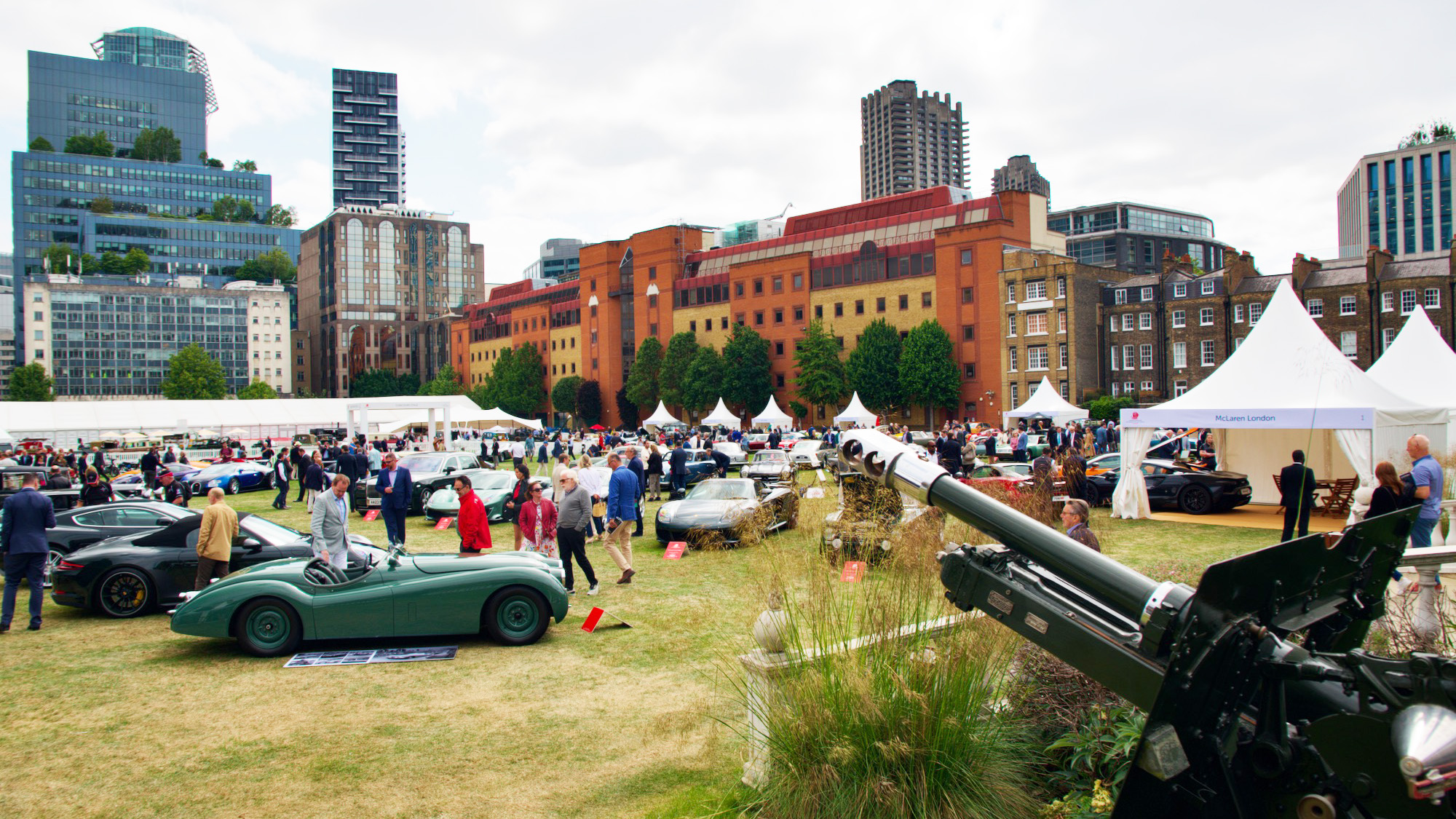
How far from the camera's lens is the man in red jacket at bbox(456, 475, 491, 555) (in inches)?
448

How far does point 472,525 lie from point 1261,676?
402 inches

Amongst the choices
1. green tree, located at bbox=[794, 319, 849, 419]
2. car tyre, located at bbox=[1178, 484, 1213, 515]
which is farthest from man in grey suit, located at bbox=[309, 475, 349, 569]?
green tree, located at bbox=[794, 319, 849, 419]

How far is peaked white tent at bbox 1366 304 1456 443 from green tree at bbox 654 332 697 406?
2322 inches

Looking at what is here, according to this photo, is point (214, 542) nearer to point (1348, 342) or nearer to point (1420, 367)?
point (1420, 367)

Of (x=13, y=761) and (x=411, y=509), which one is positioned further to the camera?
(x=411, y=509)

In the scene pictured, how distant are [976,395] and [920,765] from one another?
59.0 m

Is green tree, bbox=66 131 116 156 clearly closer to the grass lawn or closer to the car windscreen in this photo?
the car windscreen

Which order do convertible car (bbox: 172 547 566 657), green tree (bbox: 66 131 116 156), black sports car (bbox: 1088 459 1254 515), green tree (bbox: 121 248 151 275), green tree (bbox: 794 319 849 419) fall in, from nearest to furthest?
convertible car (bbox: 172 547 566 657) → black sports car (bbox: 1088 459 1254 515) → green tree (bbox: 794 319 849 419) → green tree (bbox: 121 248 151 275) → green tree (bbox: 66 131 116 156)

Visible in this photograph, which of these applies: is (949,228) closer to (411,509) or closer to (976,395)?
(976,395)

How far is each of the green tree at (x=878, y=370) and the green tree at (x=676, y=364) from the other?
17658 millimetres

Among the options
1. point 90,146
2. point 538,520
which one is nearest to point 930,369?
point 538,520

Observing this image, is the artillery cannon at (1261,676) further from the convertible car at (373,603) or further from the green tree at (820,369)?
the green tree at (820,369)

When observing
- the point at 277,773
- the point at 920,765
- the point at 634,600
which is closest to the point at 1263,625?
the point at 920,765

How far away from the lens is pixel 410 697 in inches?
A: 283
